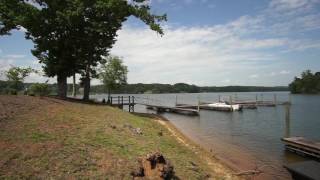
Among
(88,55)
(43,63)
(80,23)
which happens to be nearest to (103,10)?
(80,23)

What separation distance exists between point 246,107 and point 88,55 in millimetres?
48120

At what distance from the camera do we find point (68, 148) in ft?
36.4

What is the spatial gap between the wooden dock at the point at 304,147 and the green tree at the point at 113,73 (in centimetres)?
3426

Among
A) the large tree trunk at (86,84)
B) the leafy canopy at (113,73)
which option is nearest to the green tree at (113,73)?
the leafy canopy at (113,73)

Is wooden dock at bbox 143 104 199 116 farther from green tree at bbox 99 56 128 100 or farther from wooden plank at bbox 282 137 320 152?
wooden plank at bbox 282 137 320 152

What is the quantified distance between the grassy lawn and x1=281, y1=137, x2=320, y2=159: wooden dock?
10.5 meters

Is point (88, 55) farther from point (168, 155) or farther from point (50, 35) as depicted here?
point (168, 155)

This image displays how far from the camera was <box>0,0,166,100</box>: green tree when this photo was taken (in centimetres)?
2595

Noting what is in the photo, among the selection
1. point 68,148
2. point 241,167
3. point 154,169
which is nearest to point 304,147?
point 241,167

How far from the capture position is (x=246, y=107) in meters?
68.9

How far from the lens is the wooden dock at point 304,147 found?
824 inches

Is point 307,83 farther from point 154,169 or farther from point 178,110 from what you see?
point 154,169

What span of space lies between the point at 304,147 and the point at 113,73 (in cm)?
3637


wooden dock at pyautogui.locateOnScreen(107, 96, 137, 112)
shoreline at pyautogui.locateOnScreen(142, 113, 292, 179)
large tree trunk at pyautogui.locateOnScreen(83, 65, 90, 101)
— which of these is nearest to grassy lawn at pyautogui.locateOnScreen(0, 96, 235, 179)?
shoreline at pyautogui.locateOnScreen(142, 113, 292, 179)
